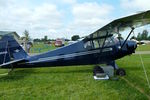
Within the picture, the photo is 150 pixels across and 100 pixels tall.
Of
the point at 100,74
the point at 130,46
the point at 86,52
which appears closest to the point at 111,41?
the point at 130,46

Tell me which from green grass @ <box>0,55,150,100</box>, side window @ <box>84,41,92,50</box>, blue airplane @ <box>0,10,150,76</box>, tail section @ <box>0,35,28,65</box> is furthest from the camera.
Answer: side window @ <box>84,41,92,50</box>

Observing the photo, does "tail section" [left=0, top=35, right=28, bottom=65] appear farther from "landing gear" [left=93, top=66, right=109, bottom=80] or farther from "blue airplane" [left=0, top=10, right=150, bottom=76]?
"landing gear" [left=93, top=66, right=109, bottom=80]

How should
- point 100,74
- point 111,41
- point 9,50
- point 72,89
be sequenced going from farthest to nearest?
1. point 111,41
2. point 9,50
3. point 100,74
4. point 72,89

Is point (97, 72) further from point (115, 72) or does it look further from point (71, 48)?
point (71, 48)

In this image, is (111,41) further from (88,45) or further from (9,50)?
(9,50)

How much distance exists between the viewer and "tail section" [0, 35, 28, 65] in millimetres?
7293

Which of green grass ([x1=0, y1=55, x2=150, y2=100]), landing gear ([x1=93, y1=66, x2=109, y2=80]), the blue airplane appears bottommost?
green grass ([x1=0, y1=55, x2=150, y2=100])

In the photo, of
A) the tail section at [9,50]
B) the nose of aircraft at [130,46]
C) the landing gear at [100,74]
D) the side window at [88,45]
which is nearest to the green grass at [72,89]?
the landing gear at [100,74]

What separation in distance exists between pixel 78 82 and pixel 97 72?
1.58 metres

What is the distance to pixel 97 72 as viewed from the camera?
741 centimetres

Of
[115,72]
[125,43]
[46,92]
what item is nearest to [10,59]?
[46,92]

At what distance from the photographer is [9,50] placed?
755 centimetres

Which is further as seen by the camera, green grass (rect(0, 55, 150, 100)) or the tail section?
the tail section

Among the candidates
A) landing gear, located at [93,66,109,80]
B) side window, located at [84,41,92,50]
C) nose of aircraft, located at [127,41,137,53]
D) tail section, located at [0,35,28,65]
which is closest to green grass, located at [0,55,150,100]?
landing gear, located at [93,66,109,80]
